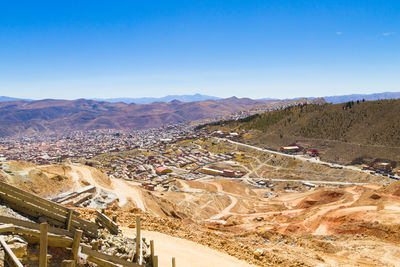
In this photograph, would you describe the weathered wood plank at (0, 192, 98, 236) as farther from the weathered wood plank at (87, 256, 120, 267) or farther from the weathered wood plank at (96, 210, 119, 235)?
the weathered wood plank at (87, 256, 120, 267)

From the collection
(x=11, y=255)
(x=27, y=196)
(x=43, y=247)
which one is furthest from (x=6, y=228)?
(x=27, y=196)

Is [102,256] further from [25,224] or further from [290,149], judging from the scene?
[290,149]

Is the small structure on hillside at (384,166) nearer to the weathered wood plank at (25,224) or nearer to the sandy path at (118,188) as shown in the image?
the sandy path at (118,188)

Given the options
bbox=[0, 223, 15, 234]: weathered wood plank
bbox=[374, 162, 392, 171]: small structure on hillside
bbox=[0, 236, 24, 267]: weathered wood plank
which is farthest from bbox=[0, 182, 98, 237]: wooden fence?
bbox=[374, 162, 392, 171]: small structure on hillside

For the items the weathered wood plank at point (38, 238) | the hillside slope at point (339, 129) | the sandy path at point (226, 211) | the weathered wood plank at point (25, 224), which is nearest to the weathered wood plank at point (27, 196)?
the weathered wood plank at point (25, 224)

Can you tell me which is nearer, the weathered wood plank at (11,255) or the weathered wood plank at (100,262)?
the weathered wood plank at (11,255)

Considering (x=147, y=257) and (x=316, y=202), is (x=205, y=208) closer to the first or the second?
(x=316, y=202)
